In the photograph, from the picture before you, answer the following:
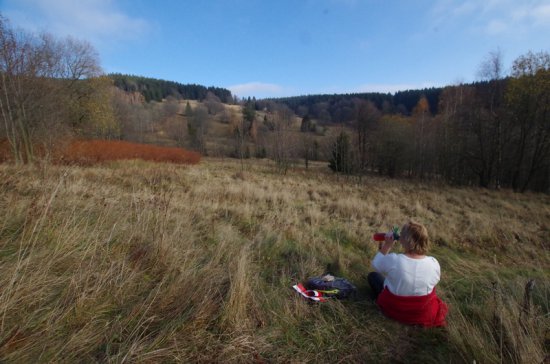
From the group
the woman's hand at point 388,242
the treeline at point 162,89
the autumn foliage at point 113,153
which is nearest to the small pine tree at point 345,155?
the autumn foliage at point 113,153

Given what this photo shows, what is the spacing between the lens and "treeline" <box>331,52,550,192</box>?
1858cm

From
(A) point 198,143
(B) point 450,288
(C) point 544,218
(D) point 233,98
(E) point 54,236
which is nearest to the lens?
(E) point 54,236

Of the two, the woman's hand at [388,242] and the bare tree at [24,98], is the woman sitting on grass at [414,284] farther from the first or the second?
the bare tree at [24,98]

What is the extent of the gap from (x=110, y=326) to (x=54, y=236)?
1.31m

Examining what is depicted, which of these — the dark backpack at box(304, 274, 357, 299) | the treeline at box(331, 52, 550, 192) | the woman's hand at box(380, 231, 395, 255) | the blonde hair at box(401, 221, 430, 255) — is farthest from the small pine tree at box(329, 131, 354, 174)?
the blonde hair at box(401, 221, 430, 255)

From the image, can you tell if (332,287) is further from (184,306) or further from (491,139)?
(491,139)

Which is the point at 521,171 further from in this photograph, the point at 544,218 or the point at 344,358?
the point at 344,358

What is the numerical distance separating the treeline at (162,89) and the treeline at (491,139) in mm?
85851

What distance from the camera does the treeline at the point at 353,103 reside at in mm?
76375

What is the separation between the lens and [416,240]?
270cm

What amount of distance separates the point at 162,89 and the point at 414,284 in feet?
379

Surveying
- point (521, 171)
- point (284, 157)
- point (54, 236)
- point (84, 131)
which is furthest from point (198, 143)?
point (54, 236)

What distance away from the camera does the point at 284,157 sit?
24.7m

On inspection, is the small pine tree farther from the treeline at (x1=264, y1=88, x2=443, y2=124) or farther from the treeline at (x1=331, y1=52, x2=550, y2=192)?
the treeline at (x1=264, y1=88, x2=443, y2=124)
